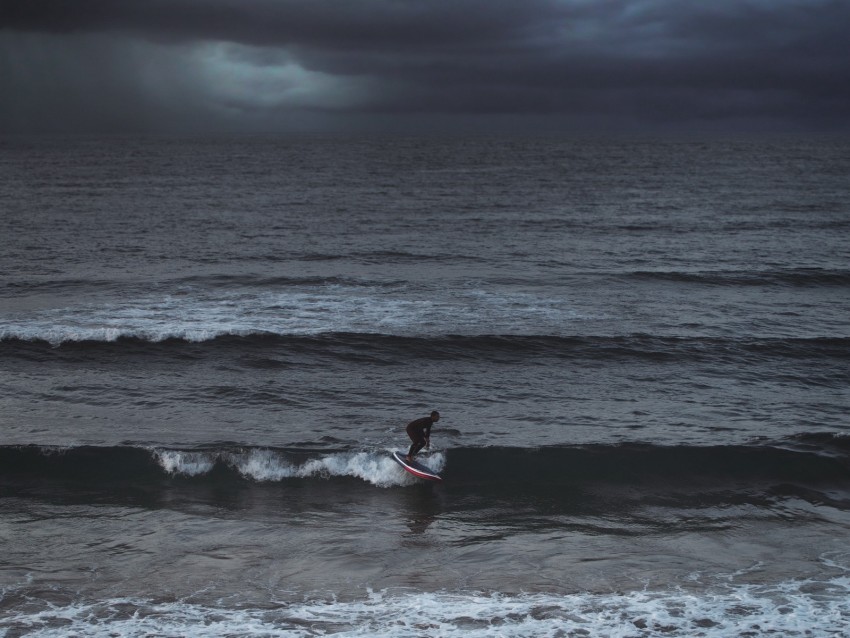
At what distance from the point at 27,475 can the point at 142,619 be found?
8.28 metres

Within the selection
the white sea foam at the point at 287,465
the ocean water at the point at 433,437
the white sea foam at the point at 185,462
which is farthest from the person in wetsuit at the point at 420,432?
the white sea foam at the point at 185,462

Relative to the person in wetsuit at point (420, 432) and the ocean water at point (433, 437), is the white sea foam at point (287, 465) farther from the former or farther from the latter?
the person in wetsuit at point (420, 432)

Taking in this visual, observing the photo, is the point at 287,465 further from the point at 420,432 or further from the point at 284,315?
the point at 284,315

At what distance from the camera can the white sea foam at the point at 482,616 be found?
46.1 feet

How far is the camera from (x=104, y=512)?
1886 centimetres

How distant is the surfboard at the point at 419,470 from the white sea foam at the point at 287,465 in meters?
0.36

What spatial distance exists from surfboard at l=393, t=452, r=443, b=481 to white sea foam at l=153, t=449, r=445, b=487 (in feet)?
1.16

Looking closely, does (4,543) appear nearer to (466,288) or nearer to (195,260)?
(466,288)

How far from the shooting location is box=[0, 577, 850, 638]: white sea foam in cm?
1404

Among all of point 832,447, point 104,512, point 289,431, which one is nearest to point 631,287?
point 832,447

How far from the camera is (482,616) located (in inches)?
571

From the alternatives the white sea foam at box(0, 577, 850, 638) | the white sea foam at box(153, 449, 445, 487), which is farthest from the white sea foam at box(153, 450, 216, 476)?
the white sea foam at box(0, 577, 850, 638)

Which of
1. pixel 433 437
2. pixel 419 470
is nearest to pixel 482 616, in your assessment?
pixel 419 470

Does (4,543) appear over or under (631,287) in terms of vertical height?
under
